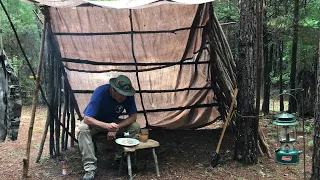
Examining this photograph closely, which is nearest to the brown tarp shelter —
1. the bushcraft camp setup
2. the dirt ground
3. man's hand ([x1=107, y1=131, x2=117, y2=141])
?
the bushcraft camp setup

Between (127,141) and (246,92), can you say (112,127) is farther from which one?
(246,92)

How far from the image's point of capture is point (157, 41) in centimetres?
505

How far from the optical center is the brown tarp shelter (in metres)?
4.77

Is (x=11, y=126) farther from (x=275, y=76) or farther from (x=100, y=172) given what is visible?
(x=275, y=76)

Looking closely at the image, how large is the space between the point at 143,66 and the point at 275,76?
841cm

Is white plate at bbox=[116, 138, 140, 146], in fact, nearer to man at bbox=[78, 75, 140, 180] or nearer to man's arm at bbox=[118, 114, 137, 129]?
man at bbox=[78, 75, 140, 180]

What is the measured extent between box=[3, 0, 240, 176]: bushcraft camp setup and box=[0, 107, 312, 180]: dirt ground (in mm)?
377

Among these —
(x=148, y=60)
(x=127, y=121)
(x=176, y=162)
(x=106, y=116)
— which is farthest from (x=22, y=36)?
(x=176, y=162)

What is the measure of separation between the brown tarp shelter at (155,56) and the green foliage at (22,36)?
21.4 ft

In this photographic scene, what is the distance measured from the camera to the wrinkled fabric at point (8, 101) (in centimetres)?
341

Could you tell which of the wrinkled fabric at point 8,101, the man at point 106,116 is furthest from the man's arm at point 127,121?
the wrinkled fabric at point 8,101

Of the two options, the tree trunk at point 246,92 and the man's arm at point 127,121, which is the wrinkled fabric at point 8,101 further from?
the tree trunk at point 246,92

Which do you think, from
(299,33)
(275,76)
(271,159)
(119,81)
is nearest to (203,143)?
(271,159)

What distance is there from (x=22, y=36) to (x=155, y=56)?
758 centimetres
